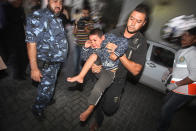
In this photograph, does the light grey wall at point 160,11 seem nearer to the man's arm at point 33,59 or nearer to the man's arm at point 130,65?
the man's arm at point 130,65

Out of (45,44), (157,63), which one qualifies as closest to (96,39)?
(45,44)

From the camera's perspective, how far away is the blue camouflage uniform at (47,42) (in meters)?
2.00

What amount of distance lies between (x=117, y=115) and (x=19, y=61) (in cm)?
328

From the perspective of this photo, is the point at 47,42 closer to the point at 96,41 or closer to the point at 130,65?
the point at 96,41

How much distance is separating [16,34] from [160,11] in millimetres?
7399

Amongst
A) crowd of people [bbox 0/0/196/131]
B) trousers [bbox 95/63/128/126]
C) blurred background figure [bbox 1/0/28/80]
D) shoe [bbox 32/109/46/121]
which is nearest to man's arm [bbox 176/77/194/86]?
crowd of people [bbox 0/0/196/131]

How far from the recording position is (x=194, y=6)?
682 cm

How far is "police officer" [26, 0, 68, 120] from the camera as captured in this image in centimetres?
201

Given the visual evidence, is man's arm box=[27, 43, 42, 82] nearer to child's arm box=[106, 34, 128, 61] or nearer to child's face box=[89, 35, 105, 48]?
child's face box=[89, 35, 105, 48]

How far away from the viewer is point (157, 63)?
186 inches

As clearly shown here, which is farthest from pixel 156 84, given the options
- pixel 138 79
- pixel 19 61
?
pixel 19 61

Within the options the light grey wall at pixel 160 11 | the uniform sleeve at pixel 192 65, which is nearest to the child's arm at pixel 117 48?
the uniform sleeve at pixel 192 65

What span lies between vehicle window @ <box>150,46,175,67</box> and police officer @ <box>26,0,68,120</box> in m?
3.59

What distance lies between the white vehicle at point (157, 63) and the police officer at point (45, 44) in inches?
136
